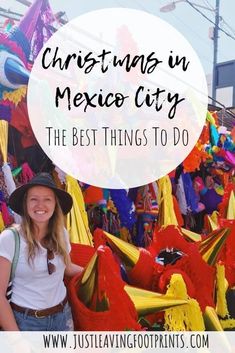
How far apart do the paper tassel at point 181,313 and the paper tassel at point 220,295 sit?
26cm

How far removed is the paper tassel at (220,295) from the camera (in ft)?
5.05

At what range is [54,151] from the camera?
1380 millimetres

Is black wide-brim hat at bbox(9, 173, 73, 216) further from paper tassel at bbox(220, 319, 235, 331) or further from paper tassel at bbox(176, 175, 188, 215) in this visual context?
paper tassel at bbox(176, 175, 188, 215)

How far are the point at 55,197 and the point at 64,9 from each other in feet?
2.03

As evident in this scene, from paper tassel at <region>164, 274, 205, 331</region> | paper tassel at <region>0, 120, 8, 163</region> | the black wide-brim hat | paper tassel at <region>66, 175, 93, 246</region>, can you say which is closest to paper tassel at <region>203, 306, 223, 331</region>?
paper tassel at <region>164, 274, 205, 331</region>

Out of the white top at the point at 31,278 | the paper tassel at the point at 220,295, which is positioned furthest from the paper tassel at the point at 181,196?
the white top at the point at 31,278

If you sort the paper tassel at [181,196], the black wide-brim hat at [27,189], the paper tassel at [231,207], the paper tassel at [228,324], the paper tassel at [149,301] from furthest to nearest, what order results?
1. the paper tassel at [181,196]
2. the paper tassel at [231,207]
3. the paper tassel at [228,324]
4. the paper tassel at [149,301]
5. the black wide-brim hat at [27,189]

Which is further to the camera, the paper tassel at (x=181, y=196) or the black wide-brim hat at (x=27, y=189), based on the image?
the paper tassel at (x=181, y=196)

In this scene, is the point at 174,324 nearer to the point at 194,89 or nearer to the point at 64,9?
the point at 194,89

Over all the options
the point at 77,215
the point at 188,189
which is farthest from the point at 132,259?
the point at 188,189

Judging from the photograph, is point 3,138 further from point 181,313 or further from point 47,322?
point 181,313

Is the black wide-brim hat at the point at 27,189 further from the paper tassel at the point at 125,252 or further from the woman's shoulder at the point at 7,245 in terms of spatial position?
the paper tassel at the point at 125,252

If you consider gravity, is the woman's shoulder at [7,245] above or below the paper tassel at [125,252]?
above

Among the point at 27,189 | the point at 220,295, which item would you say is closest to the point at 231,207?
the point at 220,295
